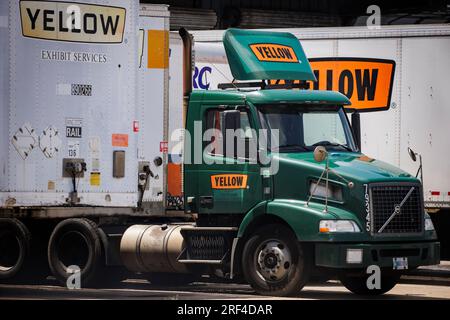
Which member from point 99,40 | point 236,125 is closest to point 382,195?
point 236,125

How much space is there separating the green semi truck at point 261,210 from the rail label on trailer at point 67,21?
3.98ft

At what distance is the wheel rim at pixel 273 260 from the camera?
707 inches

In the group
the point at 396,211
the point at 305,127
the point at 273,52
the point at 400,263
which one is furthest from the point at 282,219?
the point at 273,52

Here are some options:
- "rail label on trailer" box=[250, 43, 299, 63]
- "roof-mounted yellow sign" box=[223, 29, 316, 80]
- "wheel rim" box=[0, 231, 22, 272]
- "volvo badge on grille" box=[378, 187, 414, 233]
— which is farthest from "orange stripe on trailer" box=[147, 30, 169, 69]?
"volvo badge on grille" box=[378, 187, 414, 233]

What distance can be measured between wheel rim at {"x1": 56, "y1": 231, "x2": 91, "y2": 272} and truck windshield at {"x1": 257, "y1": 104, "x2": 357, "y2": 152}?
348 cm

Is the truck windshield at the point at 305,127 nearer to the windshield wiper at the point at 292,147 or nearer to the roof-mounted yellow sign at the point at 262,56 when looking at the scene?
the windshield wiper at the point at 292,147

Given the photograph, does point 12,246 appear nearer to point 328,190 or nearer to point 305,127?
point 305,127

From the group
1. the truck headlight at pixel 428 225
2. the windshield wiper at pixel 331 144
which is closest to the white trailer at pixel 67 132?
the windshield wiper at pixel 331 144

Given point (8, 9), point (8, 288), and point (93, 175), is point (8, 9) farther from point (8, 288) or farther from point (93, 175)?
point (8, 288)

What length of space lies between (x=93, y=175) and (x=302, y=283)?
3.98 meters

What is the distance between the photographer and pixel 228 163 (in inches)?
741

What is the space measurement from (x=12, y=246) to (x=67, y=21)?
3580 millimetres

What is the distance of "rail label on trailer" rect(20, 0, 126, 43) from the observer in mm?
19500

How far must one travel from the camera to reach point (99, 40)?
1983cm
